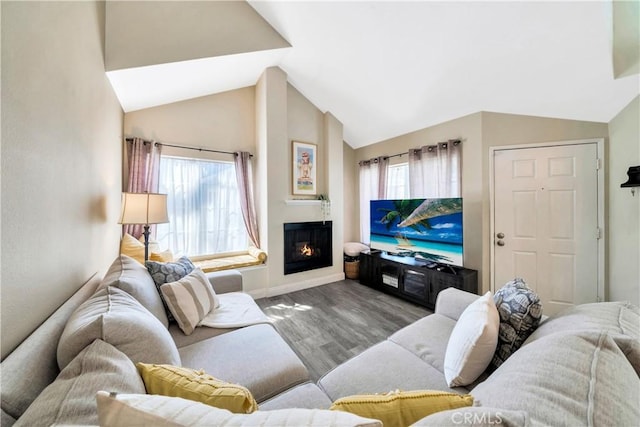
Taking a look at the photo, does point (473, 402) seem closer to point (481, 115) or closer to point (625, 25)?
point (625, 25)

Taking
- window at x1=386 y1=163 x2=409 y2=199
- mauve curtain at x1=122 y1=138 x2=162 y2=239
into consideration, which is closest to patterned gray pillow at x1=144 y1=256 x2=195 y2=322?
mauve curtain at x1=122 y1=138 x2=162 y2=239

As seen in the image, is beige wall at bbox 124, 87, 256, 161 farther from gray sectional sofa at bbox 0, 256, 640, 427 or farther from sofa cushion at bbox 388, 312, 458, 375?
sofa cushion at bbox 388, 312, 458, 375

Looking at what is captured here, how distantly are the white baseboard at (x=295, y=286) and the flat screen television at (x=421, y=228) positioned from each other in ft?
2.86

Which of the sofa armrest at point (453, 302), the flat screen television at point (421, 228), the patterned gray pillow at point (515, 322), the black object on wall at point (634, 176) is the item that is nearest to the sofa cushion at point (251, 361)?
the patterned gray pillow at point (515, 322)

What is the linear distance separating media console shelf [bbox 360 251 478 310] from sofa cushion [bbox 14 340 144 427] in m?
2.82

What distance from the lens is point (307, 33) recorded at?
261 cm

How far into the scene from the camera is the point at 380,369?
116cm

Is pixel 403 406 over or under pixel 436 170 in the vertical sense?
under

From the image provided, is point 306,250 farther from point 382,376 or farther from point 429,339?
point 382,376

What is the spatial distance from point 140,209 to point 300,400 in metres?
2.11

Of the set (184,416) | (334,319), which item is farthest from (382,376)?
(334,319)

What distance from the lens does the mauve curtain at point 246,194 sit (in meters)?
3.46

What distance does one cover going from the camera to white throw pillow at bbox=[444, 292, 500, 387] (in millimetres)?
1003

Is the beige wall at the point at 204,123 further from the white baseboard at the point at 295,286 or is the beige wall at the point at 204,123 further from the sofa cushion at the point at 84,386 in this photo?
the sofa cushion at the point at 84,386
